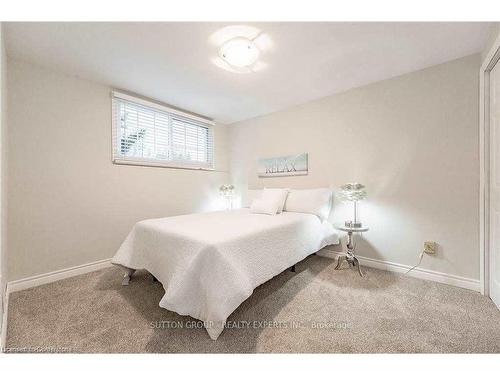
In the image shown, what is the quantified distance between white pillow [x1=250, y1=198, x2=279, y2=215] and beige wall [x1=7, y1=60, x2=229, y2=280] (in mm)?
1550

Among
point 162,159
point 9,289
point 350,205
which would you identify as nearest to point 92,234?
point 9,289

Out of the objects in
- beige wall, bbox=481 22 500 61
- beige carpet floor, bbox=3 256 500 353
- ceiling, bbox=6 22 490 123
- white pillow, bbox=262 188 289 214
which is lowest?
beige carpet floor, bbox=3 256 500 353

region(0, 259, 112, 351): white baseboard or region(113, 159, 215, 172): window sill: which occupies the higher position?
region(113, 159, 215, 172): window sill

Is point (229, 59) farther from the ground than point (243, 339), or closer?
farther from the ground

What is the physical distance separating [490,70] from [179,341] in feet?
10.5

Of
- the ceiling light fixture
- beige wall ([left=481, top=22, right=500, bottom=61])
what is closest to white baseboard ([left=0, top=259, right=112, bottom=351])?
the ceiling light fixture

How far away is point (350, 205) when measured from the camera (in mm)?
2578

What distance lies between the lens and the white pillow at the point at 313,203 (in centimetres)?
253

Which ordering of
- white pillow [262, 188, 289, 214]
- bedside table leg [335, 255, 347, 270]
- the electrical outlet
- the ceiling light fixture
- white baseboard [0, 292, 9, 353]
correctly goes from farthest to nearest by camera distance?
1. white pillow [262, 188, 289, 214]
2. bedside table leg [335, 255, 347, 270]
3. the electrical outlet
4. the ceiling light fixture
5. white baseboard [0, 292, 9, 353]

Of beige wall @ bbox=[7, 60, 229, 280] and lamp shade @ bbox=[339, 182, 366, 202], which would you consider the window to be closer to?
beige wall @ bbox=[7, 60, 229, 280]

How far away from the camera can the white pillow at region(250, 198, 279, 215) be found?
2.52 m
